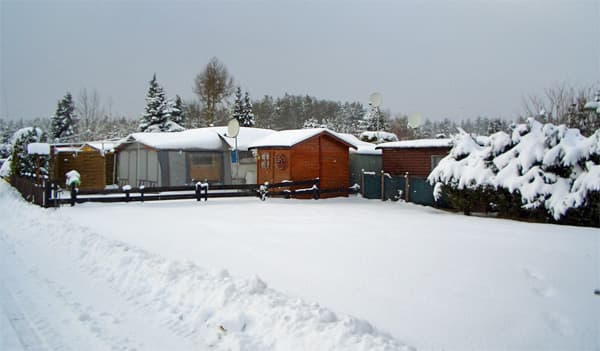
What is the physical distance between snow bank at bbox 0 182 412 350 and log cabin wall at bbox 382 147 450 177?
1294 centimetres

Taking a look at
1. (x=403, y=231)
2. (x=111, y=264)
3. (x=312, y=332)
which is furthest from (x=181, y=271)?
(x=403, y=231)

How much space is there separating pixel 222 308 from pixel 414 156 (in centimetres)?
1450

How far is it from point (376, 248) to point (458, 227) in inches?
125

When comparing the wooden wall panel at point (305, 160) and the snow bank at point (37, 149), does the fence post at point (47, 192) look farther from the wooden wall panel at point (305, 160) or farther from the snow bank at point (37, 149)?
the wooden wall panel at point (305, 160)

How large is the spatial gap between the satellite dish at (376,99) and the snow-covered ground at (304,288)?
14.1 meters

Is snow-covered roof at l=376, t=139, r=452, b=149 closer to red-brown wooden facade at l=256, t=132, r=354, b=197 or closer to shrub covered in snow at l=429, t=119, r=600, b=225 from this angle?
red-brown wooden facade at l=256, t=132, r=354, b=197

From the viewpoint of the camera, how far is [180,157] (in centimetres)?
2198

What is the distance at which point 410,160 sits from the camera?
18.0 meters

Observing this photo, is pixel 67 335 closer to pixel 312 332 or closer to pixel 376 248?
pixel 312 332

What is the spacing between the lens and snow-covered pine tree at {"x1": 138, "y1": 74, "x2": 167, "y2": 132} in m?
40.8

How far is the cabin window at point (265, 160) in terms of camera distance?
19391 millimetres

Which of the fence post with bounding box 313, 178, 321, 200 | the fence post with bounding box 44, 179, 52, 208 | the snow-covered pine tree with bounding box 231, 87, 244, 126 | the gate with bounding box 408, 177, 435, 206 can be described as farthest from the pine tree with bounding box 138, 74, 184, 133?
the gate with bounding box 408, 177, 435, 206

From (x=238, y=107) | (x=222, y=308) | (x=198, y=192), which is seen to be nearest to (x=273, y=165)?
(x=198, y=192)

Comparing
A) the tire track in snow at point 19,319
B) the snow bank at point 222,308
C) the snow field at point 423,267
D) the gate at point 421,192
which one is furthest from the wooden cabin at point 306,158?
the tire track in snow at point 19,319
